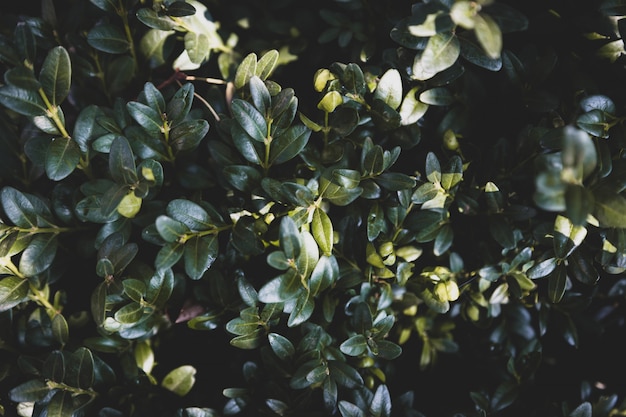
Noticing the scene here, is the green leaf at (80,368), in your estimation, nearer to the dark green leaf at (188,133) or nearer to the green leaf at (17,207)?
the green leaf at (17,207)

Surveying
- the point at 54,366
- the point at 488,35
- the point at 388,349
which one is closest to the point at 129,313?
the point at 54,366

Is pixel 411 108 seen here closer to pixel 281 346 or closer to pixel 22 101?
pixel 281 346

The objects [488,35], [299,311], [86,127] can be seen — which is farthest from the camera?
[86,127]

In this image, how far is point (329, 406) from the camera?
109 cm

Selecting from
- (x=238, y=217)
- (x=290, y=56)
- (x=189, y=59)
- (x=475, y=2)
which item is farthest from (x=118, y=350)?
(x=475, y=2)

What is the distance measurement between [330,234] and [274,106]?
0.25m

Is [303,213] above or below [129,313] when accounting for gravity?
above

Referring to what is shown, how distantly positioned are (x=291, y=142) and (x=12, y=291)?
1.96 ft

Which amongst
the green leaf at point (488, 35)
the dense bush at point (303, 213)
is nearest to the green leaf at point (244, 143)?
the dense bush at point (303, 213)

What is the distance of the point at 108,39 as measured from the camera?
117 cm

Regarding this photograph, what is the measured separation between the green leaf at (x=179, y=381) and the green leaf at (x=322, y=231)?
0.42 meters

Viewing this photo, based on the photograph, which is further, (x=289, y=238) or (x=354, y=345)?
(x=354, y=345)

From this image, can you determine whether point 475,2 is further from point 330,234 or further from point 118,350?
point 118,350

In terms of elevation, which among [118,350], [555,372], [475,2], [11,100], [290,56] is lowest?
[555,372]
